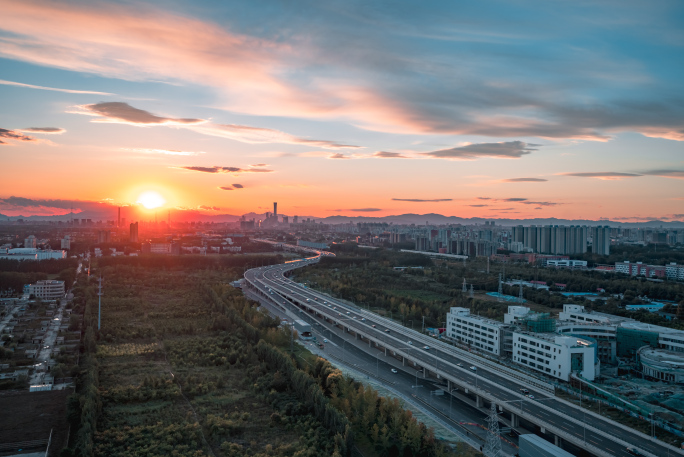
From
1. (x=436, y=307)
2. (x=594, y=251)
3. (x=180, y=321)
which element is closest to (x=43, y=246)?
(x=180, y=321)

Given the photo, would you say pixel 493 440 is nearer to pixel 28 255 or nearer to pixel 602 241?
pixel 28 255

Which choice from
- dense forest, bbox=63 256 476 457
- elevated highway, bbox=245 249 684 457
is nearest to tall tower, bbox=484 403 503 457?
dense forest, bbox=63 256 476 457


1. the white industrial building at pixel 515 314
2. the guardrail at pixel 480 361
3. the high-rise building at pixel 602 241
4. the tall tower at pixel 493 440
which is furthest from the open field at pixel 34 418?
the high-rise building at pixel 602 241

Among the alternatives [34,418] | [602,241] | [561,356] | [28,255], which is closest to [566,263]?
[602,241]

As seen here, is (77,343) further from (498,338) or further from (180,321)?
(498,338)

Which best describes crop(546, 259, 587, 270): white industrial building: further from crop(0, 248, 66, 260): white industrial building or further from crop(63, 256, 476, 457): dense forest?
crop(0, 248, 66, 260): white industrial building

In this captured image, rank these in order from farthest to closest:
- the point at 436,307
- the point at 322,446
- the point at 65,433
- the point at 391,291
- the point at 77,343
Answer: the point at 391,291
the point at 436,307
the point at 77,343
the point at 65,433
the point at 322,446
